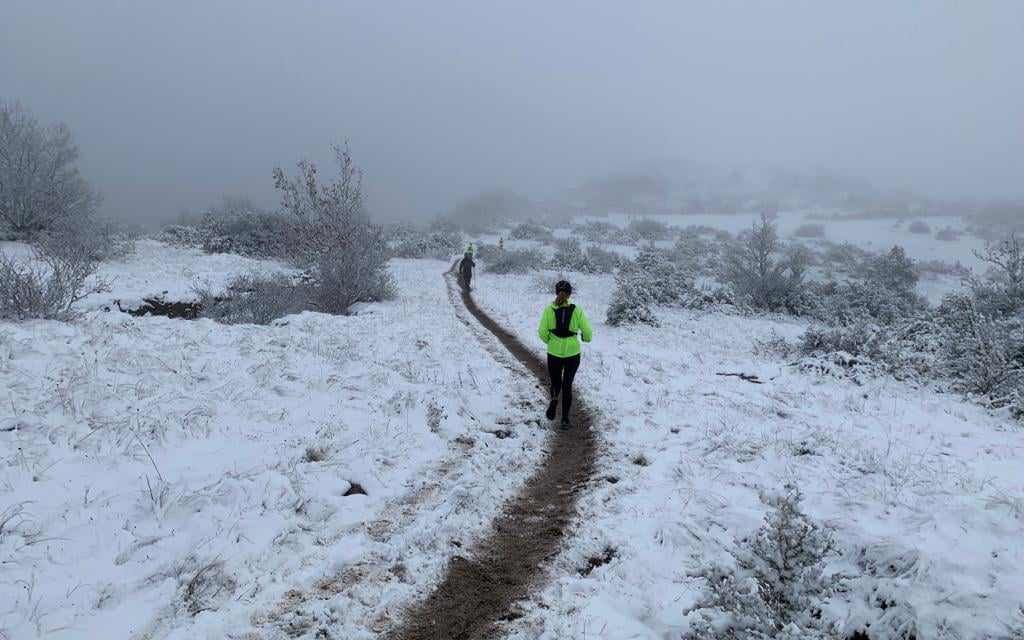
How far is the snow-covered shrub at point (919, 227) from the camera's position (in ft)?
190

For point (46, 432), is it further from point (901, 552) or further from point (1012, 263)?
point (1012, 263)

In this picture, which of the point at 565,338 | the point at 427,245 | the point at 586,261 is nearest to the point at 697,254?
the point at 586,261

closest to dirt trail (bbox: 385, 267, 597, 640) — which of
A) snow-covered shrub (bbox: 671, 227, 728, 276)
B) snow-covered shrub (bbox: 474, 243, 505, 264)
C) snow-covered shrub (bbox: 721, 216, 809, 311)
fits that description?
snow-covered shrub (bbox: 721, 216, 809, 311)

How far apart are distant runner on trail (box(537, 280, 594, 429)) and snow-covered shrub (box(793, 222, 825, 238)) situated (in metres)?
62.7

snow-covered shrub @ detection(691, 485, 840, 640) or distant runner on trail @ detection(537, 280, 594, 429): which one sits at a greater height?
distant runner on trail @ detection(537, 280, 594, 429)

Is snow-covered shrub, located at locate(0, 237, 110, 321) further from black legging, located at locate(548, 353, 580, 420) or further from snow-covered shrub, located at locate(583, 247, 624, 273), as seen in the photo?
snow-covered shrub, located at locate(583, 247, 624, 273)

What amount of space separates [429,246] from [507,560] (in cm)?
5208

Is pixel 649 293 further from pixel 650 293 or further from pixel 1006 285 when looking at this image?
pixel 1006 285

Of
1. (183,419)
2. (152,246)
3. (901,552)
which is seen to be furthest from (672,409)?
(152,246)

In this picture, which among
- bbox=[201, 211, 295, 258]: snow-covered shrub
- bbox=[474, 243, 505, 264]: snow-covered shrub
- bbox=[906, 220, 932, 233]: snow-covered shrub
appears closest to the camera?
bbox=[201, 211, 295, 258]: snow-covered shrub

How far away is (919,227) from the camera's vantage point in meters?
58.8

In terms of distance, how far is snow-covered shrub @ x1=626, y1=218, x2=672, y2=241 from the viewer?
64625 millimetres

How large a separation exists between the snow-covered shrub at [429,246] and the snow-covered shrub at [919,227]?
165 feet

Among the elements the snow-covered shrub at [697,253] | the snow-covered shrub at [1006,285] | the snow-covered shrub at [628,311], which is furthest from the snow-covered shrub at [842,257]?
the snow-covered shrub at [628,311]
